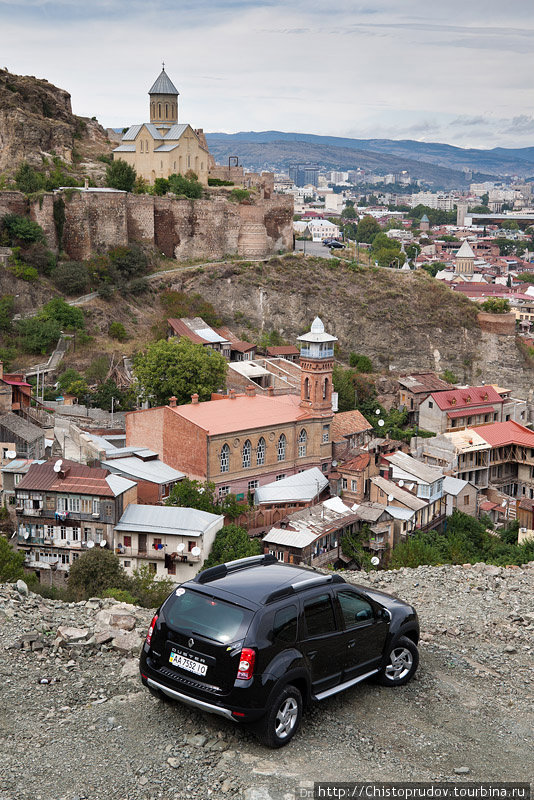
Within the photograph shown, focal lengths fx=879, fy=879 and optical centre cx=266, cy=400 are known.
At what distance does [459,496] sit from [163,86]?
2877 centimetres

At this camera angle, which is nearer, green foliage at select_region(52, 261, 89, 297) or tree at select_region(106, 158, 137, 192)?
green foliage at select_region(52, 261, 89, 297)

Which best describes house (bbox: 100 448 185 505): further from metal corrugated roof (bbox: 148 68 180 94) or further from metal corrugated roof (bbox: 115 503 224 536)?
metal corrugated roof (bbox: 148 68 180 94)

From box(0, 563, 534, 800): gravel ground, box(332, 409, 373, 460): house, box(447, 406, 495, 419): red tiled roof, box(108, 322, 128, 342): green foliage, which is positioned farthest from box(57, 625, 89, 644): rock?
box(108, 322, 128, 342): green foliage

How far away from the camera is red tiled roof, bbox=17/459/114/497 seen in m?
20.2

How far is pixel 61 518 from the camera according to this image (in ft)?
66.0

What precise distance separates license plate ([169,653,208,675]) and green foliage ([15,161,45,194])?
34827 mm

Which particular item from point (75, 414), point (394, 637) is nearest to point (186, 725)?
point (394, 637)

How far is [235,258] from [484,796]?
39.6m

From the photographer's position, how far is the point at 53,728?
6.02 m

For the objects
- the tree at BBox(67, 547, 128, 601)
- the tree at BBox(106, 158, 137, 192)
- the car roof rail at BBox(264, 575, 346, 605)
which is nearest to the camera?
the car roof rail at BBox(264, 575, 346, 605)

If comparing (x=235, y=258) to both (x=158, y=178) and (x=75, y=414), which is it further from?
(x=75, y=414)

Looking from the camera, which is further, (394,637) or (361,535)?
(361,535)

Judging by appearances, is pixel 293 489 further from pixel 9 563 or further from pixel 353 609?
pixel 353 609

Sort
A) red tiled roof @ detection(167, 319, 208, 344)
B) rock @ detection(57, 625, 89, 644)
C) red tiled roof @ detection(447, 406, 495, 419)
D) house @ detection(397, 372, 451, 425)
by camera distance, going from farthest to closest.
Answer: red tiled roof @ detection(167, 319, 208, 344)
house @ detection(397, 372, 451, 425)
red tiled roof @ detection(447, 406, 495, 419)
rock @ detection(57, 625, 89, 644)
